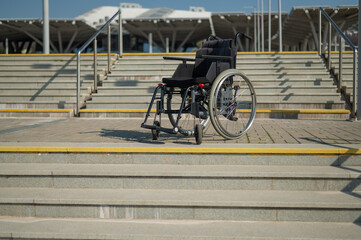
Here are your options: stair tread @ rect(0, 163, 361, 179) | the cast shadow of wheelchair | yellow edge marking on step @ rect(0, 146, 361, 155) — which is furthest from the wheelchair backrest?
stair tread @ rect(0, 163, 361, 179)

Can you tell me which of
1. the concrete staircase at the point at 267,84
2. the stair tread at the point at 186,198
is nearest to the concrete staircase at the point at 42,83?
the concrete staircase at the point at 267,84

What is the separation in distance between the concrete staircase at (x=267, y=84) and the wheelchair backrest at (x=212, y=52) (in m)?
2.80

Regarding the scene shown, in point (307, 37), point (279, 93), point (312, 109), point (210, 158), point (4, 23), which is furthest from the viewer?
point (307, 37)

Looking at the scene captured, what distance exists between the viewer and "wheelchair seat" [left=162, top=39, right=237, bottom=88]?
360cm

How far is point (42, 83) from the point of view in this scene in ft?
27.0

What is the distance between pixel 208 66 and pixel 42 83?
5414 mm

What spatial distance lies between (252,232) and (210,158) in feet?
2.73

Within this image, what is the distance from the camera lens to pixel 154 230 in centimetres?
250

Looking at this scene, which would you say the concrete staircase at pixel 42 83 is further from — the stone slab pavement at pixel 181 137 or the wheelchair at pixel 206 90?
the wheelchair at pixel 206 90

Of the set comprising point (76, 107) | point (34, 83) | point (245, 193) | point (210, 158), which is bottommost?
point (245, 193)

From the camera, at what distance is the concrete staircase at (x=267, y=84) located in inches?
278

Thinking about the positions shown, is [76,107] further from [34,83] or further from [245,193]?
[245,193]

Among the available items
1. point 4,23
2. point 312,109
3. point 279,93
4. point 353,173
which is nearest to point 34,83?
point 279,93

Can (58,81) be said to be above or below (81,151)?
above
